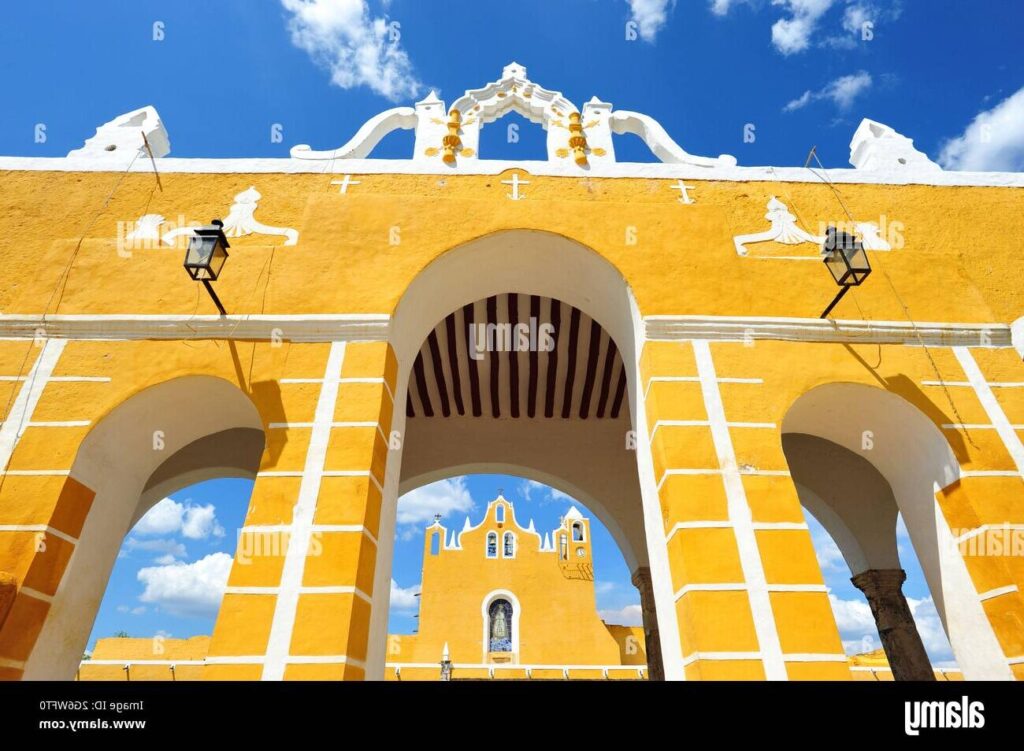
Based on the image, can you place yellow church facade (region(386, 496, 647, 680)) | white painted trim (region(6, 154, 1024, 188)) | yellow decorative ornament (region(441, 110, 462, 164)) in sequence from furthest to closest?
yellow church facade (region(386, 496, 647, 680)) < yellow decorative ornament (region(441, 110, 462, 164)) < white painted trim (region(6, 154, 1024, 188))

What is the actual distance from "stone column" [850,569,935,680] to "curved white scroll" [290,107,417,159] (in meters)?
7.71

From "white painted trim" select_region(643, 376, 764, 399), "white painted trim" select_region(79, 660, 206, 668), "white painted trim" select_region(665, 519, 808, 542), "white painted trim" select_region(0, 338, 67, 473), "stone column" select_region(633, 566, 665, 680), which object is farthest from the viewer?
"white painted trim" select_region(79, 660, 206, 668)

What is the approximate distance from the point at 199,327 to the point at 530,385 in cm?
472

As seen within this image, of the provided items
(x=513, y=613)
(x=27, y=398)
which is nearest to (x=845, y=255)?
(x=27, y=398)

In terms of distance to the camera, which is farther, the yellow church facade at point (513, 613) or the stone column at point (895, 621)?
the yellow church facade at point (513, 613)

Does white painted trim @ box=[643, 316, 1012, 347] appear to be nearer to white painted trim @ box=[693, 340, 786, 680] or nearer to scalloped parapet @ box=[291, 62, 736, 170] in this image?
white painted trim @ box=[693, 340, 786, 680]

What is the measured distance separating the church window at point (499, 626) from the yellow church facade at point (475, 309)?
54.1 feet

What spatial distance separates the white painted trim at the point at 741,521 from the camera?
353cm

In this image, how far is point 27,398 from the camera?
4.35m

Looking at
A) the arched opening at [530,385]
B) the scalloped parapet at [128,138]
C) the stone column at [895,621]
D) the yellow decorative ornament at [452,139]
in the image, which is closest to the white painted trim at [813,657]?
the arched opening at [530,385]

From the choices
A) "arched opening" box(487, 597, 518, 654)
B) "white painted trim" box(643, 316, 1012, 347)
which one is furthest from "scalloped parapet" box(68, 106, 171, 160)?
"arched opening" box(487, 597, 518, 654)

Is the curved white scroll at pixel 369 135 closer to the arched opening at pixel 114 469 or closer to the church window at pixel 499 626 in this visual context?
the arched opening at pixel 114 469

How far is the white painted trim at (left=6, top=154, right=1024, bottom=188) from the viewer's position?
5.76 meters

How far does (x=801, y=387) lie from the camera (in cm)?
453
